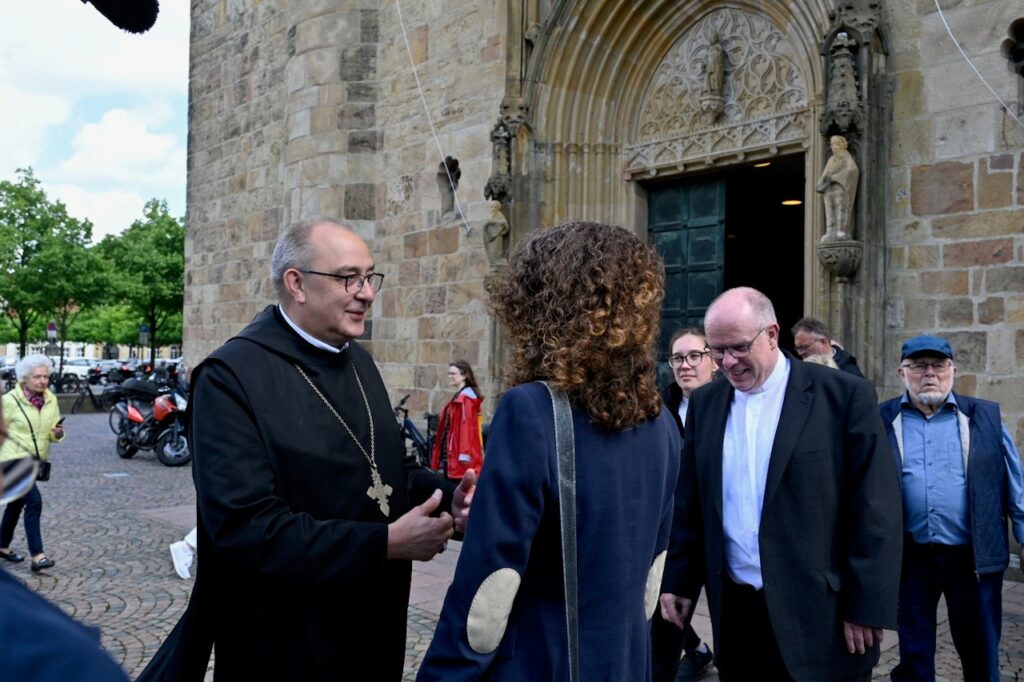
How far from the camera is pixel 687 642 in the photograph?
14.7 feet

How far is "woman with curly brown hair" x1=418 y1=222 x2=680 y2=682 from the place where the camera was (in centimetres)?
181

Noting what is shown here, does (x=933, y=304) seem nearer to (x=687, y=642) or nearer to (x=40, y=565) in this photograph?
(x=687, y=642)

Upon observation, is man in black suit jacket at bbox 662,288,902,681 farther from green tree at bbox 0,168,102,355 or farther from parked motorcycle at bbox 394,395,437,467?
green tree at bbox 0,168,102,355

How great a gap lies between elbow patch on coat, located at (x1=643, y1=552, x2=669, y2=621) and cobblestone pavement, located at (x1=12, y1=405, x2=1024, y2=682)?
8.41 ft

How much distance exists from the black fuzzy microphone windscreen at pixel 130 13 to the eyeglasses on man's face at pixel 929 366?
3.23m

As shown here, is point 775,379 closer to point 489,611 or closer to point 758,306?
point 758,306

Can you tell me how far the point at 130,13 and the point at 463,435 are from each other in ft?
21.3

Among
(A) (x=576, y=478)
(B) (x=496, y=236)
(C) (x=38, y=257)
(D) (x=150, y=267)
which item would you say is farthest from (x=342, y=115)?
(D) (x=150, y=267)

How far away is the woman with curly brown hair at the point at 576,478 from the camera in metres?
1.81

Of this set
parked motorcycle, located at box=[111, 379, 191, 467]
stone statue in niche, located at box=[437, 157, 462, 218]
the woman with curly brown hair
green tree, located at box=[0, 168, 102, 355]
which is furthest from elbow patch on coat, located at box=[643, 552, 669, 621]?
green tree, located at box=[0, 168, 102, 355]

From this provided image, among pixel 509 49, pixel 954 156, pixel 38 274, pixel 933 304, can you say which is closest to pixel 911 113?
pixel 954 156

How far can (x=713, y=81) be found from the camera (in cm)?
891

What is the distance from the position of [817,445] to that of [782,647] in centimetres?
60

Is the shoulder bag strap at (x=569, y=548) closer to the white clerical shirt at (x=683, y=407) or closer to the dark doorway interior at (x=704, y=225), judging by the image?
the white clerical shirt at (x=683, y=407)
